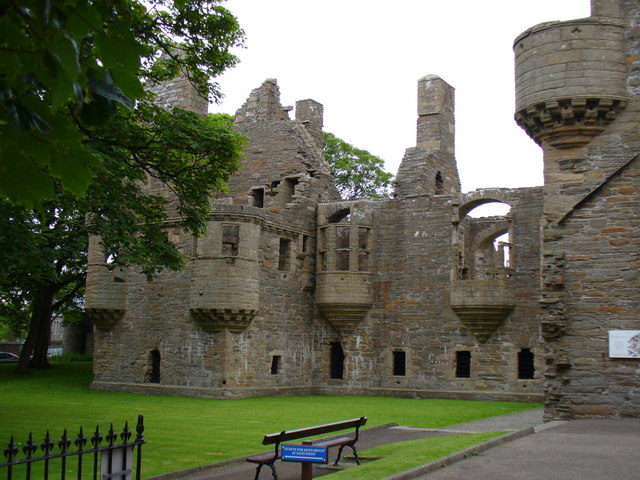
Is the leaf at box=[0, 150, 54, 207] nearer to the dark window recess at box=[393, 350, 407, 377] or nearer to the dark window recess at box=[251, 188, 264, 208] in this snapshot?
the dark window recess at box=[393, 350, 407, 377]

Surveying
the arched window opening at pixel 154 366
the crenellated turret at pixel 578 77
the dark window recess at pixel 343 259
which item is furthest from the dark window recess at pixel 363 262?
the crenellated turret at pixel 578 77

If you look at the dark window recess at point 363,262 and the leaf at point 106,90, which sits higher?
the dark window recess at point 363,262

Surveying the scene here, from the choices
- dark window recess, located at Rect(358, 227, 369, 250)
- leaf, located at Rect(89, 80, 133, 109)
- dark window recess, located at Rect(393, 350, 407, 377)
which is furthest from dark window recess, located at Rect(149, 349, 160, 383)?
leaf, located at Rect(89, 80, 133, 109)

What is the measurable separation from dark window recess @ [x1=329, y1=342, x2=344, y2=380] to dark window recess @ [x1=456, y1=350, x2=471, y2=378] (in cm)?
445

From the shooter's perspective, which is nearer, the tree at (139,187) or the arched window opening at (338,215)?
the tree at (139,187)

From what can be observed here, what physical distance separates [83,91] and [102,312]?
26.5 metres

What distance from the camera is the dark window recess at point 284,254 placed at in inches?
1129

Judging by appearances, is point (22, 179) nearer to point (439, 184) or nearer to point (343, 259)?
point (343, 259)

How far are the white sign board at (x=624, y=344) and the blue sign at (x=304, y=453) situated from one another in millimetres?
7740

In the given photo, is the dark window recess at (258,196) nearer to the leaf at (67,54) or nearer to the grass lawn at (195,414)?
the grass lawn at (195,414)

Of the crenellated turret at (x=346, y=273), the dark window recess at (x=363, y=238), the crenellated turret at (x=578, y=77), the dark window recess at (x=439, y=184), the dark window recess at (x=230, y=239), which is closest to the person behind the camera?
the crenellated turret at (x=578, y=77)

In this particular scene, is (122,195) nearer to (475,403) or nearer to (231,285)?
(231,285)

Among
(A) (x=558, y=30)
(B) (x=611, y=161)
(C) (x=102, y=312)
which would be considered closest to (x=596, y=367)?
(B) (x=611, y=161)

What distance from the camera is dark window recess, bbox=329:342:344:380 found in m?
29.5
